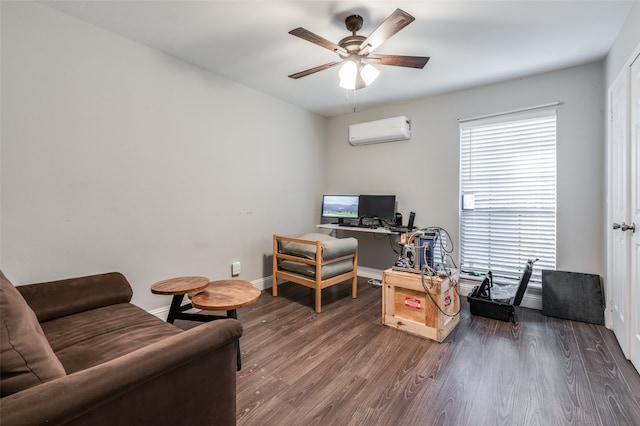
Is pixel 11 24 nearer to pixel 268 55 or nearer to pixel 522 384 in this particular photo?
pixel 268 55

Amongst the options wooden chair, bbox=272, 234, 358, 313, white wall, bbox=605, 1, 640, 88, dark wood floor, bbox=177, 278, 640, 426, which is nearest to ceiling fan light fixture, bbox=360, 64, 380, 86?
wooden chair, bbox=272, 234, 358, 313

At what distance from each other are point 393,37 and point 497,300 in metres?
2.54

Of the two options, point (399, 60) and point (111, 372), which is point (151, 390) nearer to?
point (111, 372)

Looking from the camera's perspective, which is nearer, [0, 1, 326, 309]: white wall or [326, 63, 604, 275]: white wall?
[0, 1, 326, 309]: white wall

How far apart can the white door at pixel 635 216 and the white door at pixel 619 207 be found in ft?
0.21

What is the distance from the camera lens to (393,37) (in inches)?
91.3

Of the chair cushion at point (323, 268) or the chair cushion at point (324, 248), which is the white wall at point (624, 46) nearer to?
the chair cushion at point (324, 248)

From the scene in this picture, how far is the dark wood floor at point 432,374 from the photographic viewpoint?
151 cm

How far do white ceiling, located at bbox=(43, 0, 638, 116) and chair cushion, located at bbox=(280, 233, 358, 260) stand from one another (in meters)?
1.76

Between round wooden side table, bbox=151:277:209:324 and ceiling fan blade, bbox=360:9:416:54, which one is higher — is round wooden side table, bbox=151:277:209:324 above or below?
below

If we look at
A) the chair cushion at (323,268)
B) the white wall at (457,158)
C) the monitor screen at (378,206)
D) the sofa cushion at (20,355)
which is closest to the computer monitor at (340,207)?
the monitor screen at (378,206)

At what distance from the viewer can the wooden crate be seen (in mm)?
2281

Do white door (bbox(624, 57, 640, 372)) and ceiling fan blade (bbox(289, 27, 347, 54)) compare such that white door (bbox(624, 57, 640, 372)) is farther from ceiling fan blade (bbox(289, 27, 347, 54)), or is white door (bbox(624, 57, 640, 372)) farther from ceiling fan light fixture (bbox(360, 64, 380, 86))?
ceiling fan blade (bbox(289, 27, 347, 54))

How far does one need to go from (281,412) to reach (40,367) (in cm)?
108
